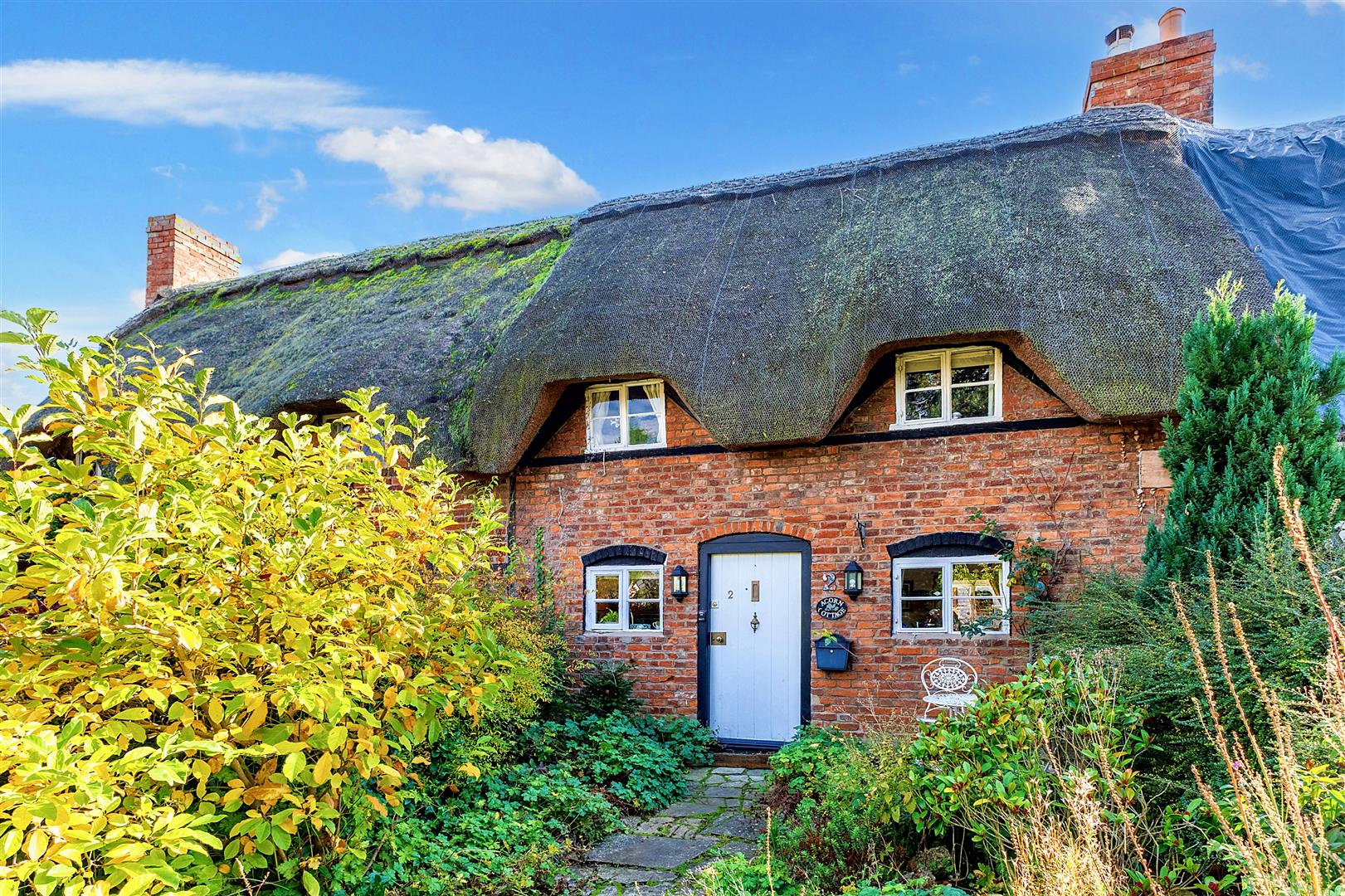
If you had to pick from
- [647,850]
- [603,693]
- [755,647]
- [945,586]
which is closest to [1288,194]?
[945,586]

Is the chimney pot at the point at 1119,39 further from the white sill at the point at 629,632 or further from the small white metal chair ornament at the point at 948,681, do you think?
the white sill at the point at 629,632

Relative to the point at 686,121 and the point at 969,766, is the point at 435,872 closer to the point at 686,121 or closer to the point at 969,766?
the point at 969,766

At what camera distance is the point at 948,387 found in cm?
743

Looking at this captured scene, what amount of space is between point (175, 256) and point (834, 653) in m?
13.1

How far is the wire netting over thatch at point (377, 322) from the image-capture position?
8852 mm

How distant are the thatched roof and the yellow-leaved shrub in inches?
160

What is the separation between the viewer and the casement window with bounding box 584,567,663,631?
328 inches

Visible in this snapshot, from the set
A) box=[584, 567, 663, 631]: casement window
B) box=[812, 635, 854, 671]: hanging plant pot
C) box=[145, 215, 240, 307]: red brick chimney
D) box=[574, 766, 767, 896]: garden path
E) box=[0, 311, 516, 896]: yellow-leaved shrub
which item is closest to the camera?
box=[0, 311, 516, 896]: yellow-leaved shrub

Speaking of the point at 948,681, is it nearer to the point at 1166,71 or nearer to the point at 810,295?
the point at 810,295

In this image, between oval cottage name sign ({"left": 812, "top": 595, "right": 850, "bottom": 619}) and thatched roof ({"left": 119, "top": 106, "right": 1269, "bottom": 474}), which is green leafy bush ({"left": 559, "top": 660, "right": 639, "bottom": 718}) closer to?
oval cottage name sign ({"left": 812, "top": 595, "right": 850, "bottom": 619})

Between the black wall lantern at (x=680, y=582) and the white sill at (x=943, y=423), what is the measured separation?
2.38 m

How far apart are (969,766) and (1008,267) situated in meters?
4.55

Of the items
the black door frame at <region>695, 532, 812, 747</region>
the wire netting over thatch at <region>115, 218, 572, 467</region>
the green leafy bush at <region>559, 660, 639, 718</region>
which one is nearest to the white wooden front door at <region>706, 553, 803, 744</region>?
the black door frame at <region>695, 532, 812, 747</region>

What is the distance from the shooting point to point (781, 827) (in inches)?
198
